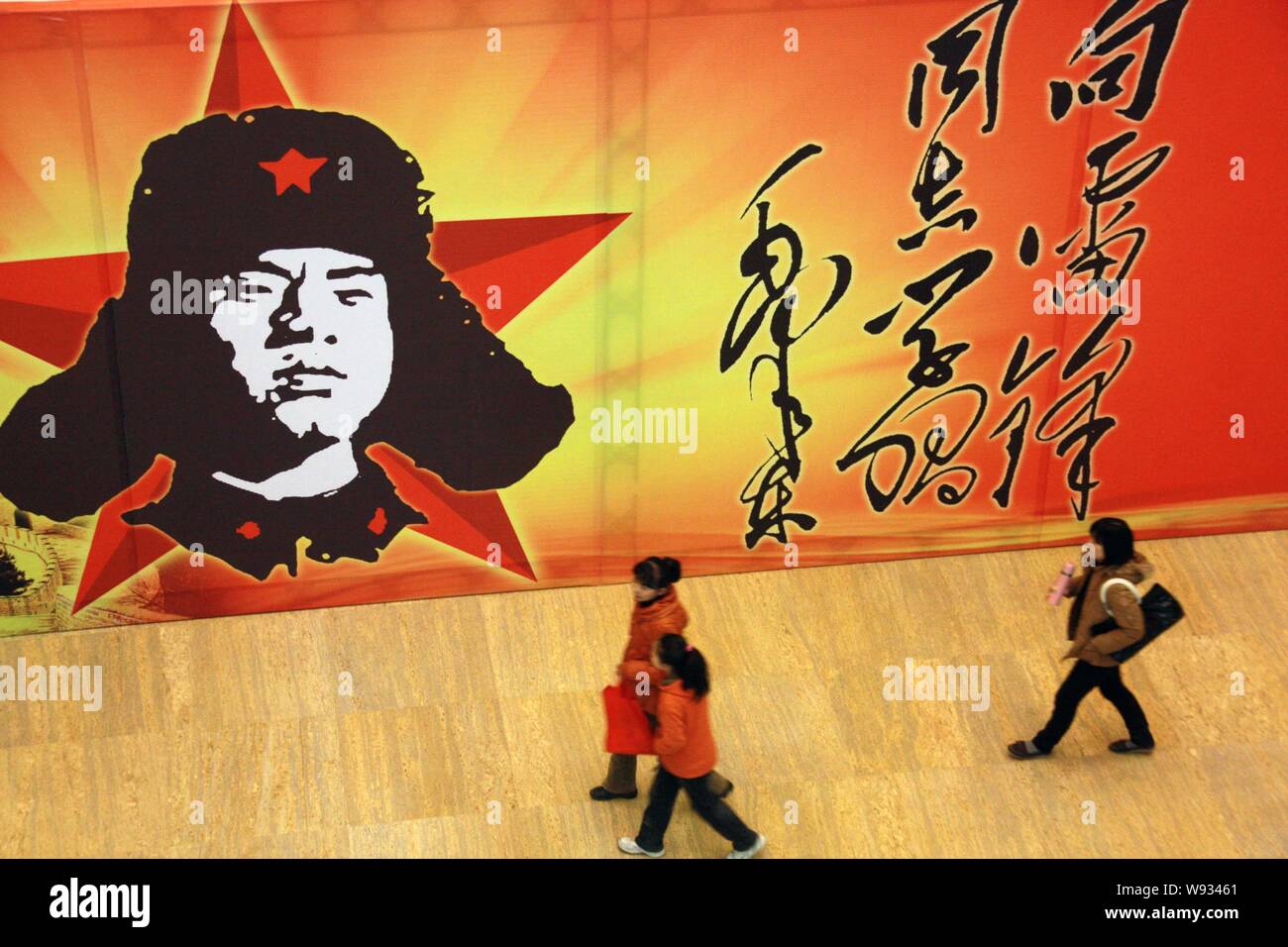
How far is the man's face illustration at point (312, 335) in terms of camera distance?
24.6ft

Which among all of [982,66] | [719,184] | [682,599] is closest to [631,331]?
[719,184]

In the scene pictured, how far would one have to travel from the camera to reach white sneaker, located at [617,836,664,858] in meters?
6.95

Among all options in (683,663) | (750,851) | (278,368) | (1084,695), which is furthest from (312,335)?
(1084,695)

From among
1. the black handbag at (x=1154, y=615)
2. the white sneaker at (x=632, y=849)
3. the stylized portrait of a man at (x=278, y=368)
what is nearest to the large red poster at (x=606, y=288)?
the stylized portrait of a man at (x=278, y=368)

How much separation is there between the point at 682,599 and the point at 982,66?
2683 millimetres

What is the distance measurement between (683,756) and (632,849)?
0.62 m

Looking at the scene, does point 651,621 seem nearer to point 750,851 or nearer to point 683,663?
point 683,663

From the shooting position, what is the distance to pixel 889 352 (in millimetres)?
8109

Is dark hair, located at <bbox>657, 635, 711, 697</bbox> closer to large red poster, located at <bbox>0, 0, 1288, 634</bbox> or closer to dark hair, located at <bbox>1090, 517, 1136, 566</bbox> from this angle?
dark hair, located at <bbox>1090, 517, 1136, 566</bbox>

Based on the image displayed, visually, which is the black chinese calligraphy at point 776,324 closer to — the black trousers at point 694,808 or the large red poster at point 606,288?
the large red poster at point 606,288

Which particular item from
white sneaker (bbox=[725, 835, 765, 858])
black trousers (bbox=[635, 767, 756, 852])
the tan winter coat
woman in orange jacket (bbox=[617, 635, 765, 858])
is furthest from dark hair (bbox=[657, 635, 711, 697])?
the tan winter coat

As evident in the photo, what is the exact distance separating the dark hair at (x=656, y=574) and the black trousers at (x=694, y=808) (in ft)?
2.23

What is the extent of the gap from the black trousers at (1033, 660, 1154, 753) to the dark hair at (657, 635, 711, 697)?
170 cm

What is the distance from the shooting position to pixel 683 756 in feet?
21.6
